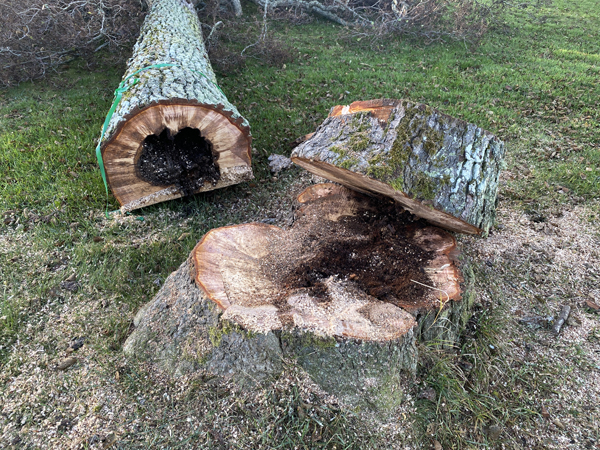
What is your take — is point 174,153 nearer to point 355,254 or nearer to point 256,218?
point 256,218

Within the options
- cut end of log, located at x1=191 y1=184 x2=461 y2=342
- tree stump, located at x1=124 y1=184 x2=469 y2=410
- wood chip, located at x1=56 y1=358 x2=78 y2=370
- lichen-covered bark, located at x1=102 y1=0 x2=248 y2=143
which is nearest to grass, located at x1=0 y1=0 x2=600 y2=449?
wood chip, located at x1=56 y1=358 x2=78 y2=370

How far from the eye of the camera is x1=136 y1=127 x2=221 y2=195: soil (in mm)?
3693

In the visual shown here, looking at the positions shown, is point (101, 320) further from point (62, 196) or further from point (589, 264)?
point (589, 264)

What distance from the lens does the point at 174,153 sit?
3816mm

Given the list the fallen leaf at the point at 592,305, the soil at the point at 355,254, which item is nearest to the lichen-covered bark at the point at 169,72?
the soil at the point at 355,254

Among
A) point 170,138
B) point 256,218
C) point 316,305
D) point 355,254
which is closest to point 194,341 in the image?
point 316,305

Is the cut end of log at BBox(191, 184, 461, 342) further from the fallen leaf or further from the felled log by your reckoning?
the fallen leaf

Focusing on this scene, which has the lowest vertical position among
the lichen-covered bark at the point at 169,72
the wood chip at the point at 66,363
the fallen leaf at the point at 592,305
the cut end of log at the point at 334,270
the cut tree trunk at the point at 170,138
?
the fallen leaf at the point at 592,305

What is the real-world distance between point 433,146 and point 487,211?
2.04ft

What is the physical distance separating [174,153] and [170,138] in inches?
9.7

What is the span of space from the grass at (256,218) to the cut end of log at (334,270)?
0.43 meters

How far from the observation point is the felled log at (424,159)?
235 centimetres

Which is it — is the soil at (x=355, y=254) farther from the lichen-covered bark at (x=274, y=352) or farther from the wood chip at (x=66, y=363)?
the wood chip at (x=66, y=363)

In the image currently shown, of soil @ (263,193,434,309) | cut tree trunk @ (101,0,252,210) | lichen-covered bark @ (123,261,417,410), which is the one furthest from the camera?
cut tree trunk @ (101,0,252,210)
